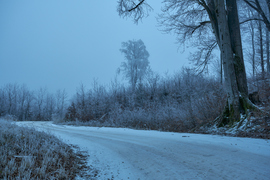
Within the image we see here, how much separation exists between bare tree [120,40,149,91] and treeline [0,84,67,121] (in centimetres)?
1705

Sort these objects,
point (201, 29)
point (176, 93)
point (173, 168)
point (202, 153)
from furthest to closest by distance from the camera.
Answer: point (176, 93), point (201, 29), point (202, 153), point (173, 168)

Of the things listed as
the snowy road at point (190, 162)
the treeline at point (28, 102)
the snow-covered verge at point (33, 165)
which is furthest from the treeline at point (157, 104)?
the treeline at point (28, 102)

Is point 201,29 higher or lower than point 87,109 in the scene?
higher

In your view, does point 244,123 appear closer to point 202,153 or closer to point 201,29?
point 202,153

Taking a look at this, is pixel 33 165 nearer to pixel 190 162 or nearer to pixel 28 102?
pixel 190 162

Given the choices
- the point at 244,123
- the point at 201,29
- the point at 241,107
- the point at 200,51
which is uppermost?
the point at 201,29

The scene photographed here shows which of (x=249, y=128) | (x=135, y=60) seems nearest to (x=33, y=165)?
(x=249, y=128)

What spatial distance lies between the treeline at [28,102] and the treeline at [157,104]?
774 inches

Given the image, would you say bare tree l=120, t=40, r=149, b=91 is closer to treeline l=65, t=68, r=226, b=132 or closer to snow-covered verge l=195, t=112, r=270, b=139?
treeline l=65, t=68, r=226, b=132

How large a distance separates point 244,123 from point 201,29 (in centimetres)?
626

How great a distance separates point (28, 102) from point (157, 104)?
3692 centimetres

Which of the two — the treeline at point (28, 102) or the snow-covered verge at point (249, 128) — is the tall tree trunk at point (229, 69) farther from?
the treeline at point (28, 102)

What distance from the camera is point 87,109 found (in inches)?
647

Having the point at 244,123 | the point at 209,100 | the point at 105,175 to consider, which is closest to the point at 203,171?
the point at 105,175
